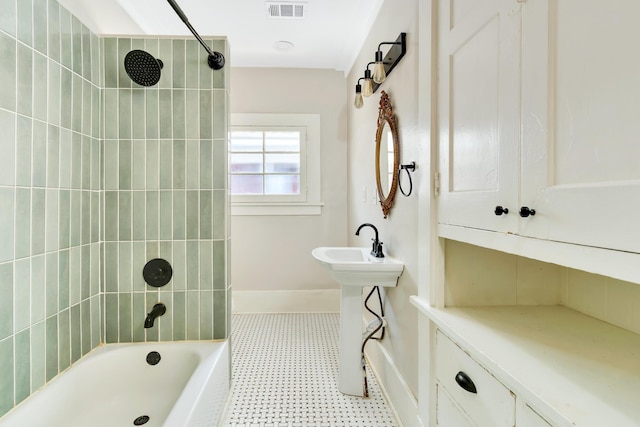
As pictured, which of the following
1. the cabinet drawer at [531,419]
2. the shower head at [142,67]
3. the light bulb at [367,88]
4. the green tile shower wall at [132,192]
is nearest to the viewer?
the cabinet drawer at [531,419]

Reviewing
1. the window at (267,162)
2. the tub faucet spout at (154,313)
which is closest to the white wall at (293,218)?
the window at (267,162)

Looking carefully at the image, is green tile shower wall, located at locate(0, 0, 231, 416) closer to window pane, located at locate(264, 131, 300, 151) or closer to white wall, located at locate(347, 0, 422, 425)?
white wall, located at locate(347, 0, 422, 425)

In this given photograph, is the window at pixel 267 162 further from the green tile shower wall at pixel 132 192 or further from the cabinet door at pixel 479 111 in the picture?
the cabinet door at pixel 479 111

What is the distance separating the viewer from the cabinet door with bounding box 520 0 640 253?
20.7 inches

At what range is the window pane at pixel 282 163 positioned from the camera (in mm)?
3436

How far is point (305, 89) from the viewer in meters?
3.46

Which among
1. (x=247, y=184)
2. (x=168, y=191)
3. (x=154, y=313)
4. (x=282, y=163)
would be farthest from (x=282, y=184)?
(x=154, y=313)

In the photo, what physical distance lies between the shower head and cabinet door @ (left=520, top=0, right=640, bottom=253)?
5.46 feet

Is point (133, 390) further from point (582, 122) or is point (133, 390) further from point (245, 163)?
point (245, 163)

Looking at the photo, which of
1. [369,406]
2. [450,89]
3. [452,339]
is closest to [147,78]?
[450,89]

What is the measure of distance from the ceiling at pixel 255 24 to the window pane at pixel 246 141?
72cm

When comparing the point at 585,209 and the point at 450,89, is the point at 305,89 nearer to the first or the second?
the point at 450,89

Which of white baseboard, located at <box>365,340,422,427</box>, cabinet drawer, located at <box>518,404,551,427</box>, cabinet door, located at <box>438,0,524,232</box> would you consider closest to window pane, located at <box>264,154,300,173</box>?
white baseboard, located at <box>365,340,422,427</box>

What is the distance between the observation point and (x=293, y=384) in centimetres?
210
